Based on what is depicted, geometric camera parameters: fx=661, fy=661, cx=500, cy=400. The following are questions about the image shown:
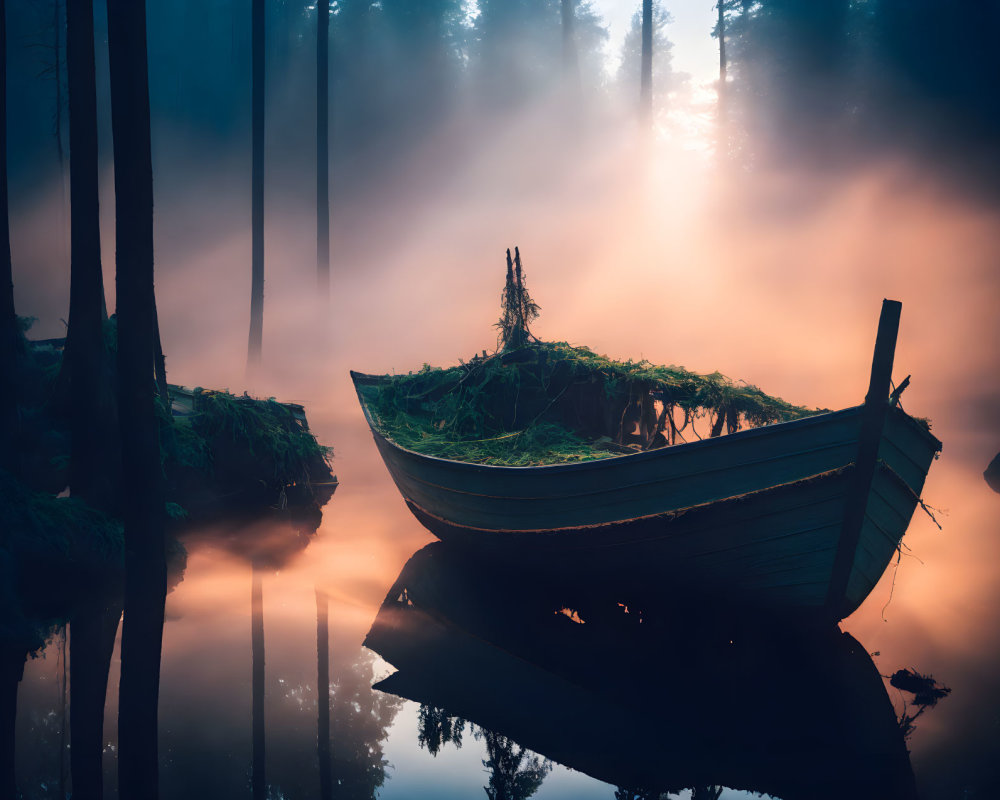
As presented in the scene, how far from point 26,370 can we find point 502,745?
723 centimetres

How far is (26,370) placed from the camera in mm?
7805

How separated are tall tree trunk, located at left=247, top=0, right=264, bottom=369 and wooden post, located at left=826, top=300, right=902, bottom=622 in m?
16.0

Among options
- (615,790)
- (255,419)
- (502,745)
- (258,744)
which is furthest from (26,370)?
(615,790)

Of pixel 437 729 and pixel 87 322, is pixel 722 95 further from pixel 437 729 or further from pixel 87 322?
pixel 437 729

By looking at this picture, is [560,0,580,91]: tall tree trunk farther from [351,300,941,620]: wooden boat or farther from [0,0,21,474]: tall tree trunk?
[351,300,941,620]: wooden boat

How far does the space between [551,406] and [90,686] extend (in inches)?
204

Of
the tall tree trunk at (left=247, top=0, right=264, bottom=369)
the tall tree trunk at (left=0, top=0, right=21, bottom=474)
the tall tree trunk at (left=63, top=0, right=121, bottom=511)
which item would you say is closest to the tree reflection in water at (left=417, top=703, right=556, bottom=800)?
the tall tree trunk at (left=63, top=0, right=121, bottom=511)

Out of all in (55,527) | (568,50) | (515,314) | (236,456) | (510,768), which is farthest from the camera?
(568,50)

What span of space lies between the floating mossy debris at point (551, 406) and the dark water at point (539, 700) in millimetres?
1628

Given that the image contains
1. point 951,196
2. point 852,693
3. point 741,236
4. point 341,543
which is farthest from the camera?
point 741,236

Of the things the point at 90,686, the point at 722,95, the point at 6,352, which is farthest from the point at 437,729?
the point at 722,95

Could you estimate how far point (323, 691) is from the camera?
4.50 meters

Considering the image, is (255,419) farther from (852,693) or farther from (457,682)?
(852,693)

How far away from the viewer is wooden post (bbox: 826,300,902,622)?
415cm
